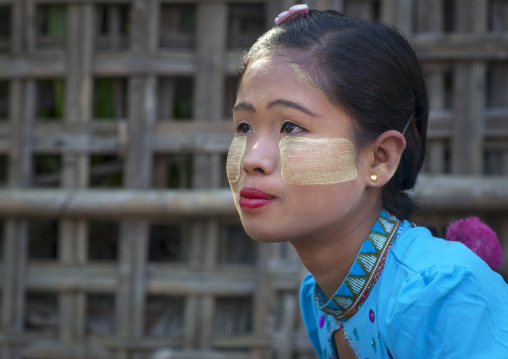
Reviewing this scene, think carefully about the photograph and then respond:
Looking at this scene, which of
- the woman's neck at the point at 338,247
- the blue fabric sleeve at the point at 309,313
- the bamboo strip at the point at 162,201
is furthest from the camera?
the bamboo strip at the point at 162,201

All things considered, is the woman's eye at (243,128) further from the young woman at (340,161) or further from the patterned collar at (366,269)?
the patterned collar at (366,269)

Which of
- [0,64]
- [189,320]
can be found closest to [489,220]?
[189,320]

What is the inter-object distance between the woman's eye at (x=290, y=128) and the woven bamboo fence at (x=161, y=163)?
1591 mm

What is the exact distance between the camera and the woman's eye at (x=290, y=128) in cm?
148

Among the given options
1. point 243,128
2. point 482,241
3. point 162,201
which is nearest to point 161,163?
point 162,201

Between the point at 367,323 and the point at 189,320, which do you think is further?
the point at 189,320

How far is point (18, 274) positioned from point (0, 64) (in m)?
1.09

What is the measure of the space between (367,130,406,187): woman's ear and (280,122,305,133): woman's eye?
20 centimetres

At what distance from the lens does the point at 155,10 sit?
10.5ft

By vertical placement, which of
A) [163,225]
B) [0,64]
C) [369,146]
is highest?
[0,64]

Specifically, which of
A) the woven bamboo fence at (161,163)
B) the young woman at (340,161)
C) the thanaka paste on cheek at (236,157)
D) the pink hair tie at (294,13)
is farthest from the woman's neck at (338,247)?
the woven bamboo fence at (161,163)

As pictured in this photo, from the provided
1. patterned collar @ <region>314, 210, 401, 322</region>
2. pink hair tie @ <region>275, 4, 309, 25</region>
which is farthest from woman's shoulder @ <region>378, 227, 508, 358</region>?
pink hair tie @ <region>275, 4, 309, 25</region>

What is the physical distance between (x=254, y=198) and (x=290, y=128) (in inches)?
7.3

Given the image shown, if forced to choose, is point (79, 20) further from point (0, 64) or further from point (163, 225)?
point (163, 225)
